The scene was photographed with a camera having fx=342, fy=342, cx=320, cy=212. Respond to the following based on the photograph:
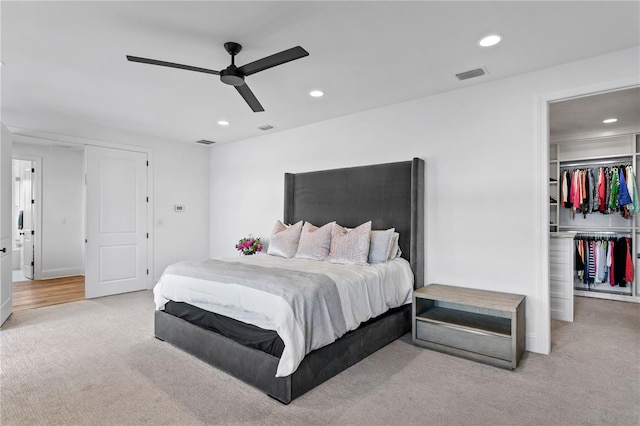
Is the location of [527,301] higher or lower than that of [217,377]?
higher

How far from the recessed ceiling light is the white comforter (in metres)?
2.06

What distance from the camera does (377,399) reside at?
2279mm

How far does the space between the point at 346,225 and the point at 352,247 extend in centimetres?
77

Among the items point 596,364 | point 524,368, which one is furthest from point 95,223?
point 596,364

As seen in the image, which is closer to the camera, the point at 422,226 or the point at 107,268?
the point at 422,226

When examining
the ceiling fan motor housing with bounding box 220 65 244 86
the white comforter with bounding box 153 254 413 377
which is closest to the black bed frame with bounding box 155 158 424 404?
the white comforter with bounding box 153 254 413 377

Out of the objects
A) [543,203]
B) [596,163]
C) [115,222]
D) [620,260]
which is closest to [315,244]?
[543,203]

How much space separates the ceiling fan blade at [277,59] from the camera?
2242 mm

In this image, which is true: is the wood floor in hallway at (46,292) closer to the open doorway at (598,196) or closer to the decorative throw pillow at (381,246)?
the decorative throw pillow at (381,246)

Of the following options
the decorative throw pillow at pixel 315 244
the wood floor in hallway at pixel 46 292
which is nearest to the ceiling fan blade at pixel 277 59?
the decorative throw pillow at pixel 315 244

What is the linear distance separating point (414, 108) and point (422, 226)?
4.43 ft

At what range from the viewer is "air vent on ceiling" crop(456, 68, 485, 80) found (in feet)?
10.3

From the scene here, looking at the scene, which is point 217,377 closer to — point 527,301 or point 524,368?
point 524,368

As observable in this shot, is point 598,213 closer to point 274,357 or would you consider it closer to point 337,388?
point 337,388
